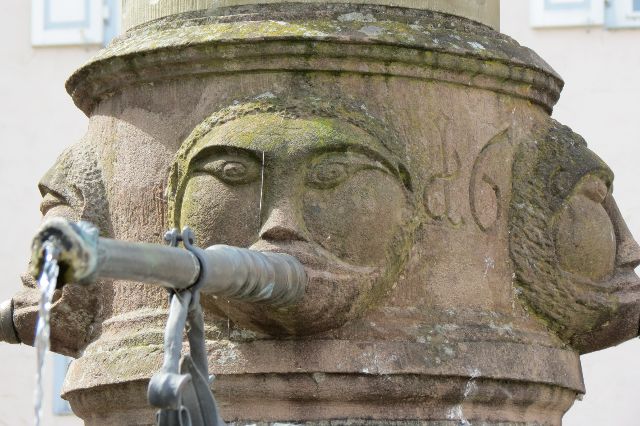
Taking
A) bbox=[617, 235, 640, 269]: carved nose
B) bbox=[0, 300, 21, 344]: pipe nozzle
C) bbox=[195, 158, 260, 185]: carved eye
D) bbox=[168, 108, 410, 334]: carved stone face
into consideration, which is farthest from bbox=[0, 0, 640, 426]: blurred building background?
bbox=[195, 158, 260, 185]: carved eye

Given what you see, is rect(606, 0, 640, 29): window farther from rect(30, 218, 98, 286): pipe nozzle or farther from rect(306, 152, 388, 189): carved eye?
rect(30, 218, 98, 286): pipe nozzle

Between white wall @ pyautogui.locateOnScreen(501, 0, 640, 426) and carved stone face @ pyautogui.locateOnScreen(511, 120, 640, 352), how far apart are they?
5335 millimetres

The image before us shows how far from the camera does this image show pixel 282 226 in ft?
13.3

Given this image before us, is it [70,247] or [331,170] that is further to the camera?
[331,170]

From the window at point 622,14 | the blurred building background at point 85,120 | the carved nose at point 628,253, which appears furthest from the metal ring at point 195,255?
the window at point 622,14

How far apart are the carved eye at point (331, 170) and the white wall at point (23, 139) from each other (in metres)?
6.53

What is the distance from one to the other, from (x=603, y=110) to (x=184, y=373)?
279 inches

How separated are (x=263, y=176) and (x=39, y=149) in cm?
696

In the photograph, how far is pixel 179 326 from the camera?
3.41m

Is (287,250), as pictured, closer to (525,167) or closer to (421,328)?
(421,328)

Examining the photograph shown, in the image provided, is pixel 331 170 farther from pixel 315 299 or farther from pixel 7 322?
pixel 7 322

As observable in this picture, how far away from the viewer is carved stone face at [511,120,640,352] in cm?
438

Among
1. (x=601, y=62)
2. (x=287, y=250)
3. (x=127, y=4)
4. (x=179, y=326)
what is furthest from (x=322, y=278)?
(x=601, y=62)

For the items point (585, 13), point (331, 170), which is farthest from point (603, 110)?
point (331, 170)
